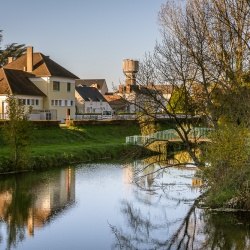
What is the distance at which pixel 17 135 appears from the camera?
34594 mm

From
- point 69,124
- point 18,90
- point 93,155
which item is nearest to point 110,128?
point 69,124

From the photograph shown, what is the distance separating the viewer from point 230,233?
767 inches

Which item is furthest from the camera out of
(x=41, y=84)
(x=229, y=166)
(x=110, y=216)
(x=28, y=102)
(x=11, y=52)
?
(x=11, y=52)

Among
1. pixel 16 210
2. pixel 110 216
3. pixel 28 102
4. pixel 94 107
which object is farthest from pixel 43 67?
pixel 110 216

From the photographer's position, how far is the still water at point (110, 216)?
19.0 m

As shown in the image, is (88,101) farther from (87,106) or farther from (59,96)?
(59,96)

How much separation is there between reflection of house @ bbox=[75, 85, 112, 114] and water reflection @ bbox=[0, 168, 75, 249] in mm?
56258

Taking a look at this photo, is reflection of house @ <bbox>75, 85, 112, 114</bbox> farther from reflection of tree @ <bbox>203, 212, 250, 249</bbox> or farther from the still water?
reflection of tree @ <bbox>203, 212, 250, 249</bbox>

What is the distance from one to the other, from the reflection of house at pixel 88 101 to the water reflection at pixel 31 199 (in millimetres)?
56258

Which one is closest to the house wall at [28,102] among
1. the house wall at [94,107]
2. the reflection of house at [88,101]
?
the reflection of house at [88,101]

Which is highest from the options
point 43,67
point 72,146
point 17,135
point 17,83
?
point 43,67

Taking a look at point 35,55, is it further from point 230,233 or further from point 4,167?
point 230,233

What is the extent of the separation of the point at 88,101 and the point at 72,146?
47.5 metres

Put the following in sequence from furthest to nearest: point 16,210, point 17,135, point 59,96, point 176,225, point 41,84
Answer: point 59,96 < point 41,84 < point 17,135 < point 16,210 < point 176,225
